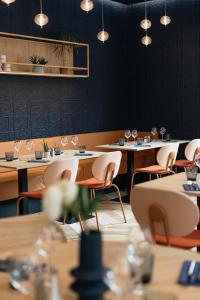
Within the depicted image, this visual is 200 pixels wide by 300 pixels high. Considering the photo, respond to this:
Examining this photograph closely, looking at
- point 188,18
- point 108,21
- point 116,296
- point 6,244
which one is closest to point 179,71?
point 188,18

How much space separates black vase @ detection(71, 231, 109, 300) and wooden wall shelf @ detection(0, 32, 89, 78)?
4.92 m

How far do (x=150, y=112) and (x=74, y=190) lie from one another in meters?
7.22

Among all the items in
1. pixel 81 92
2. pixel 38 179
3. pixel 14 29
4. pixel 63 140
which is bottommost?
pixel 38 179

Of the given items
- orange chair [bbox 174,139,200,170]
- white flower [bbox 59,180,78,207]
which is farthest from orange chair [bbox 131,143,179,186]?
white flower [bbox 59,180,78,207]

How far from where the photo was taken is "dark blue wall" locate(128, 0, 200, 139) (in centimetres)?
793

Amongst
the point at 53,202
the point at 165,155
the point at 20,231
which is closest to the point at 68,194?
the point at 53,202

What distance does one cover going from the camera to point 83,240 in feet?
4.89

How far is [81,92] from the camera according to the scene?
25.6ft

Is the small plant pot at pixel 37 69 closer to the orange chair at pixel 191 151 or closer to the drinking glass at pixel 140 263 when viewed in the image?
the orange chair at pixel 191 151

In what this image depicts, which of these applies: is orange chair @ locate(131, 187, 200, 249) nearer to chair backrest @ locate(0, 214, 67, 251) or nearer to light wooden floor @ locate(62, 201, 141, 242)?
chair backrest @ locate(0, 214, 67, 251)

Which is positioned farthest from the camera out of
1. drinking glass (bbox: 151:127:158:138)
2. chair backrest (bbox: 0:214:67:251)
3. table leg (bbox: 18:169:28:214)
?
drinking glass (bbox: 151:127:158:138)

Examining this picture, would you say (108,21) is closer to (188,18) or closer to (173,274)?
(188,18)

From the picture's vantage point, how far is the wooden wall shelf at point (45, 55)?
647 centimetres

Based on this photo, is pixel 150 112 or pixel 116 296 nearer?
pixel 116 296
